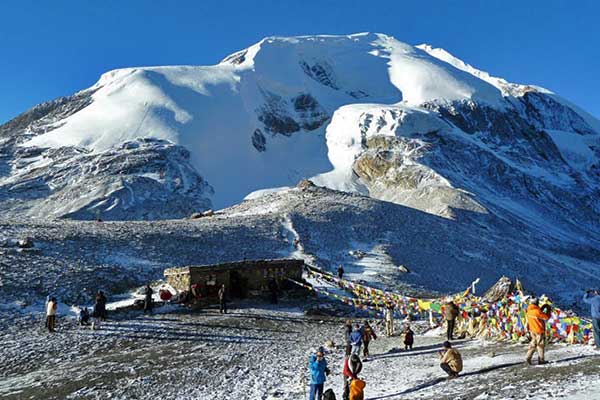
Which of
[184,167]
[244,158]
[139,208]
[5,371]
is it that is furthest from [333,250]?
[244,158]

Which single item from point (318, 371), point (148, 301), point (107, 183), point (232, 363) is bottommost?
point (232, 363)

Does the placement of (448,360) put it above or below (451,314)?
below

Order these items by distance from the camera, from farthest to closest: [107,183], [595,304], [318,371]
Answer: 1. [107,183]
2. [595,304]
3. [318,371]

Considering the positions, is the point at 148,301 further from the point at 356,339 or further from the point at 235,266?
the point at 356,339

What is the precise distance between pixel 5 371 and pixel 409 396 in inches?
592

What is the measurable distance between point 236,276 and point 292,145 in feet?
370

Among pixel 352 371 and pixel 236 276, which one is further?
pixel 236 276

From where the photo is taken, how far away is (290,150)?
145 m

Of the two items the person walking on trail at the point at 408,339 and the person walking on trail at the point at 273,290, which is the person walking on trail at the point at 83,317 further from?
the person walking on trail at the point at 408,339

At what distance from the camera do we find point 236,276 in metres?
37.2

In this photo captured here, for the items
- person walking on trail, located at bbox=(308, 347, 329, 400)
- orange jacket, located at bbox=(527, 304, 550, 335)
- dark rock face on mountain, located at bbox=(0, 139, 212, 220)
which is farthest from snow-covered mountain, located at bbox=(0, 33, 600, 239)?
person walking on trail, located at bbox=(308, 347, 329, 400)

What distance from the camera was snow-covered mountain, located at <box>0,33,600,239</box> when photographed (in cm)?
10075

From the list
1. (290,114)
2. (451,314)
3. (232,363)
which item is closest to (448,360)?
(451,314)

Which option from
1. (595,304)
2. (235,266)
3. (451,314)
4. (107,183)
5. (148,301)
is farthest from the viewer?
(107,183)
